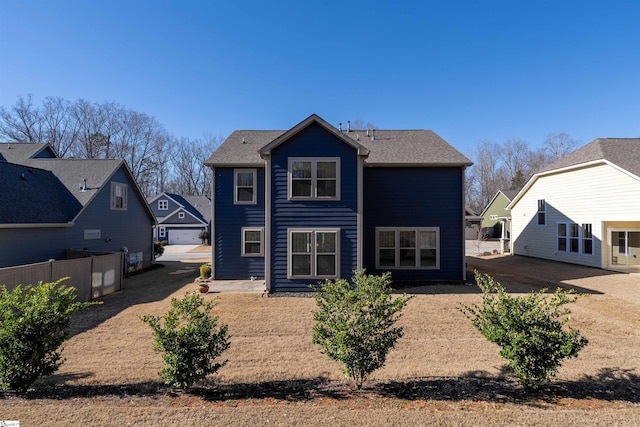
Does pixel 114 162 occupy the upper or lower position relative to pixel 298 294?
upper

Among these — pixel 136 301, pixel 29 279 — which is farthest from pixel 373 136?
pixel 29 279

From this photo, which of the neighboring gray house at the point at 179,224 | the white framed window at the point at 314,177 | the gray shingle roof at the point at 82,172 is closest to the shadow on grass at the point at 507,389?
the white framed window at the point at 314,177

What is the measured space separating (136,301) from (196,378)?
7.53 m

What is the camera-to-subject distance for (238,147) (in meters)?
14.5

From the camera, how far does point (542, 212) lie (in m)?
19.8

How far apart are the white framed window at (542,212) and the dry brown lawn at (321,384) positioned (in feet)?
40.7

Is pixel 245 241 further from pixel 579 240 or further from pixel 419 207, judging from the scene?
pixel 579 240

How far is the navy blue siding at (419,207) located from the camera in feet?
41.9

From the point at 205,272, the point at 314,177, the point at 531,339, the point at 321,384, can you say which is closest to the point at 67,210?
the point at 205,272

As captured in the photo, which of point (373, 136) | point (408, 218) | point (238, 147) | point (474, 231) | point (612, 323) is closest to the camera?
point (612, 323)

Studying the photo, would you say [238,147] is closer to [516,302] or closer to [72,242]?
[72,242]

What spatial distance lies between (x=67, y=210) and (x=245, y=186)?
8.25 metres

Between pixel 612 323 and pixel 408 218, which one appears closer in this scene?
pixel 612 323

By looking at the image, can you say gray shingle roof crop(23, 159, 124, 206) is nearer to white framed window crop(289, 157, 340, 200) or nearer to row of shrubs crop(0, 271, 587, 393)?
white framed window crop(289, 157, 340, 200)
